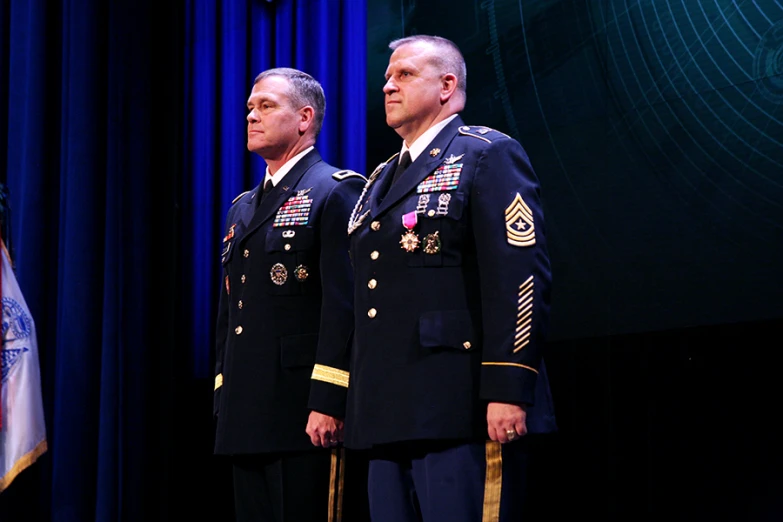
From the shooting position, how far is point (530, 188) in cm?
223

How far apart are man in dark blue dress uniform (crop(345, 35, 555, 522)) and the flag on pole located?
1992 millimetres

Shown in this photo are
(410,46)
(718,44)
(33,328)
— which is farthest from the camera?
(33,328)

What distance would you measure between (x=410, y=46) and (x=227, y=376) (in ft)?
3.16

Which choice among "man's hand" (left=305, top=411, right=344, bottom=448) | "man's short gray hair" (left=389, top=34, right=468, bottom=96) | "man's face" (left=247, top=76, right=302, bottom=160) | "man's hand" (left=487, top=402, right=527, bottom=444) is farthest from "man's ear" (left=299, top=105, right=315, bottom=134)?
"man's hand" (left=487, top=402, right=527, bottom=444)

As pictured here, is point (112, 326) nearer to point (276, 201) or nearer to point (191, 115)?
point (191, 115)

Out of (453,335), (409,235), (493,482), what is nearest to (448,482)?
(493,482)

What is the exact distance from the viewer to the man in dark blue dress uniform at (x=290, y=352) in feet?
8.24

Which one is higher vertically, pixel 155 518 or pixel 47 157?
pixel 47 157

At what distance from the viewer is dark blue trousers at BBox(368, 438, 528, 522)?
2.08m

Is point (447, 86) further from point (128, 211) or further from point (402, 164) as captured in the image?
point (128, 211)

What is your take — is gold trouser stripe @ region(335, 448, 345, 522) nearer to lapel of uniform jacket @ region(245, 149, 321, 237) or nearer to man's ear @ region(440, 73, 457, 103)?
lapel of uniform jacket @ region(245, 149, 321, 237)

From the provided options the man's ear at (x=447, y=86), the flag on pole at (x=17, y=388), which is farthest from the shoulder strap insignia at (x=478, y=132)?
the flag on pole at (x=17, y=388)

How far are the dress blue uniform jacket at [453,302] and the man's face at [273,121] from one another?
0.68m

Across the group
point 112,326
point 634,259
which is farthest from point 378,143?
point 112,326
